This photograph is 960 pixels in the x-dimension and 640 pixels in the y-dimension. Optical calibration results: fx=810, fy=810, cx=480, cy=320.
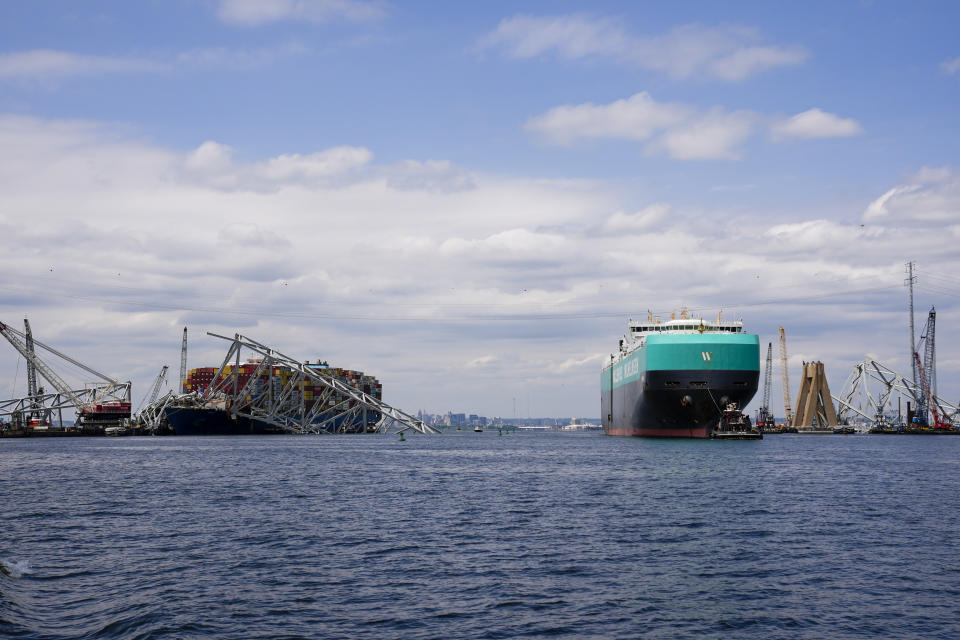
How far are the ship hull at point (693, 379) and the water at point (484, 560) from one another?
45.6m

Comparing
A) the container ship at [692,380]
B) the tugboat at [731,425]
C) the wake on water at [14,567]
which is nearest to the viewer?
the wake on water at [14,567]

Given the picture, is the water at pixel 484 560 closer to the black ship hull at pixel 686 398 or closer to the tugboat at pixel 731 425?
the black ship hull at pixel 686 398

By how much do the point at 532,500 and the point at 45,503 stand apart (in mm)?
29906

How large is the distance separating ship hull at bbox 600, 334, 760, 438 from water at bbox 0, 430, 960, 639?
45.6 meters

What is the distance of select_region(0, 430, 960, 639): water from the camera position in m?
22.4

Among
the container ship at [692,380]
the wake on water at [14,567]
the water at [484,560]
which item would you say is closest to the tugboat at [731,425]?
the container ship at [692,380]

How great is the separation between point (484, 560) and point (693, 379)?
269 ft

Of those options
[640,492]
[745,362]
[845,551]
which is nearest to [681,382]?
[745,362]

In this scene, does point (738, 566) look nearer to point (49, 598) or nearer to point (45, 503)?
point (49, 598)

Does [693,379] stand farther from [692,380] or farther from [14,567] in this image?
[14,567]

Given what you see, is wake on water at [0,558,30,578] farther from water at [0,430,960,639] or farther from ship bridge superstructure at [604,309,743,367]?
ship bridge superstructure at [604,309,743,367]

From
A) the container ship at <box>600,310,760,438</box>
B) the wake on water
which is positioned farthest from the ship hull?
the wake on water

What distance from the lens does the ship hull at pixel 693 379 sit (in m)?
107

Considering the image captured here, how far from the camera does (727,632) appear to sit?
21594mm
